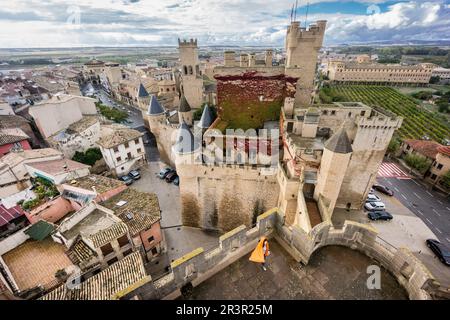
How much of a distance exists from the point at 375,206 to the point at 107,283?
84.4 ft

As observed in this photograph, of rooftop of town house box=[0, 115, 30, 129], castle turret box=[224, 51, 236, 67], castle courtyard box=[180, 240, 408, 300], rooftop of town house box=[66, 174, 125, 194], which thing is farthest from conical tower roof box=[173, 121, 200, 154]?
rooftop of town house box=[0, 115, 30, 129]

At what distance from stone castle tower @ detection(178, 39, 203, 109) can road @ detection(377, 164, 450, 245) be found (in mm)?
31047

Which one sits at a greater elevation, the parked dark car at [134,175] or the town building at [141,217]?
the town building at [141,217]

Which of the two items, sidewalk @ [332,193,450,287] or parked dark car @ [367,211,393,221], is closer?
sidewalk @ [332,193,450,287]

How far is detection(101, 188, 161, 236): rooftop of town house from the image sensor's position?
16.1 m

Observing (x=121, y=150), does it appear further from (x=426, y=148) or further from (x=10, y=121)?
(x=426, y=148)

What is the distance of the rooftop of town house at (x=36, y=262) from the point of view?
42.8 feet

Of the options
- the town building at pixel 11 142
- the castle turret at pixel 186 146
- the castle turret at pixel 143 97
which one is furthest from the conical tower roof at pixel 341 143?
the castle turret at pixel 143 97

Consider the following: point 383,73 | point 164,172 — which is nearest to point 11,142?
point 164,172

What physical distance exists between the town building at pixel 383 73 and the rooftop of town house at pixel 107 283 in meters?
110

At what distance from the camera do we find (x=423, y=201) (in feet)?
82.0

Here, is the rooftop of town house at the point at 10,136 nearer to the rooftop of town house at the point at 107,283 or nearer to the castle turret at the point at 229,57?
the rooftop of town house at the point at 107,283

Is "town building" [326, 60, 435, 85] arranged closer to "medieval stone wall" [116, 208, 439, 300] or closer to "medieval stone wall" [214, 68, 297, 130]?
"medieval stone wall" [214, 68, 297, 130]

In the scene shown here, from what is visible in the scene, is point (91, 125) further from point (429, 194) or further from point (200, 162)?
point (429, 194)
